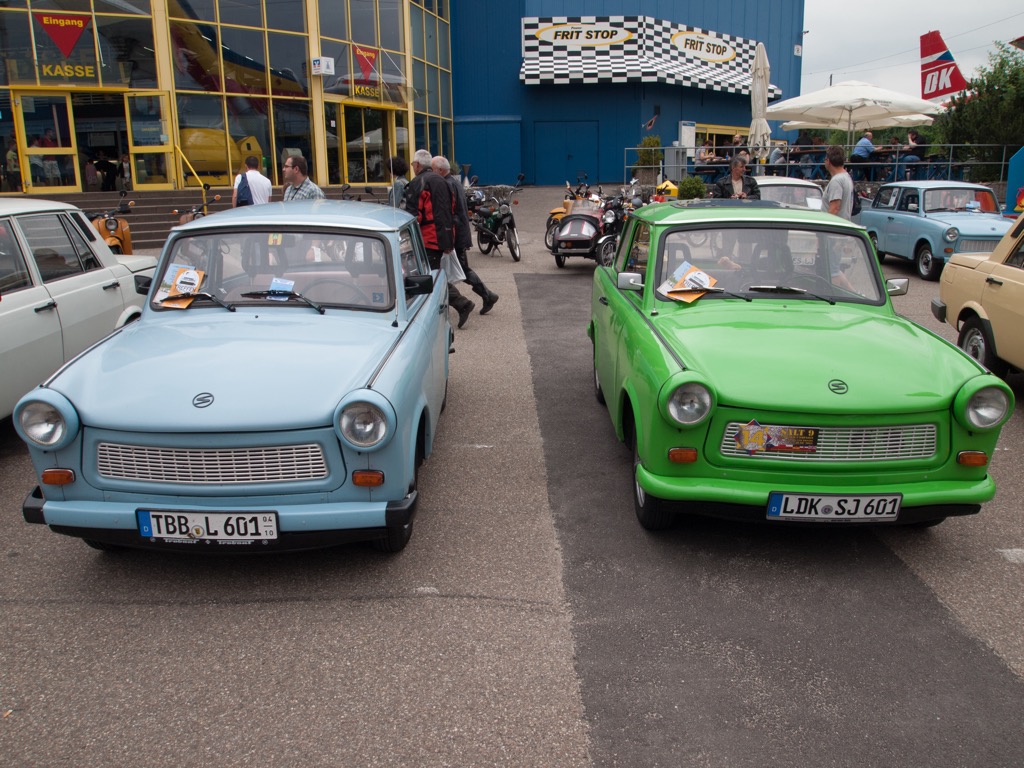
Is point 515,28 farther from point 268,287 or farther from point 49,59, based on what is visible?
point 268,287

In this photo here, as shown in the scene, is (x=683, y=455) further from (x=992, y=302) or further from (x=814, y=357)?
(x=992, y=302)

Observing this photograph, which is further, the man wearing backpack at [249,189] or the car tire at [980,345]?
the man wearing backpack at [249,189]

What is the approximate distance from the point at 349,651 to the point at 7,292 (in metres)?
3.94

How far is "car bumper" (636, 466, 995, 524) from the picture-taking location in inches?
149

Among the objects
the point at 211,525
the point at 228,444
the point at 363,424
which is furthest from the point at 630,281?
the point at 211,525

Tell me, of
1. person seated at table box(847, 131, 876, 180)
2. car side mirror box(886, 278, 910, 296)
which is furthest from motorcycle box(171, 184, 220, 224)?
person seated at table box(847, 131, 876, 180)

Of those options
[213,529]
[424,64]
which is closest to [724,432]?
[213,529]

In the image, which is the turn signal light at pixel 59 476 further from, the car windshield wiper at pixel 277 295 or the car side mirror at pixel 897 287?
the car side mirror at pixel 897 287

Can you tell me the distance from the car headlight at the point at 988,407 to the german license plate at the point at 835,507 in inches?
20.3

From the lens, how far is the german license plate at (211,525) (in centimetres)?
355

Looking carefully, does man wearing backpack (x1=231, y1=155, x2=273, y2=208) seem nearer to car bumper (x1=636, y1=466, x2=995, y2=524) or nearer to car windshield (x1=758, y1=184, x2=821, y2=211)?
car bumper (x1=636, y1=466, x2=995, y2=524)

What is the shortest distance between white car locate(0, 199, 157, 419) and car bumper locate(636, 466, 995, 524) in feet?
11.6

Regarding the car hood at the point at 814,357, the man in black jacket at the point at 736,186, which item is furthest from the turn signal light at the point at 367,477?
the man in black jacket at the point at 736,186

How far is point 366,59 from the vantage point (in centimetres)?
2158
